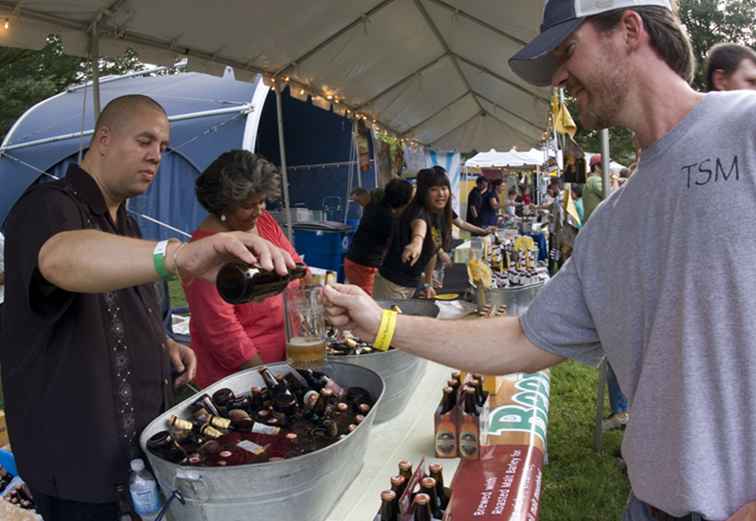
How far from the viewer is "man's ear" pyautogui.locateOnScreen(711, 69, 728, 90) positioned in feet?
8.18

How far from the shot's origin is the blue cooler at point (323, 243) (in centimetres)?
882

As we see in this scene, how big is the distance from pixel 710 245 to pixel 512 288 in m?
2.75

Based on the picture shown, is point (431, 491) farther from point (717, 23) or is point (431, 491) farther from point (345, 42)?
point (717, 23)

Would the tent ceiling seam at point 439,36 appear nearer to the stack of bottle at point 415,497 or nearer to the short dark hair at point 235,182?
the short dark hair at point 235,182

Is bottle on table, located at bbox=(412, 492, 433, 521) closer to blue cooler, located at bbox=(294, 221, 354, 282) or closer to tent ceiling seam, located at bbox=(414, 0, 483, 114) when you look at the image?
tent ceiling seam, located at bbox=(414, 0, 483, 114)

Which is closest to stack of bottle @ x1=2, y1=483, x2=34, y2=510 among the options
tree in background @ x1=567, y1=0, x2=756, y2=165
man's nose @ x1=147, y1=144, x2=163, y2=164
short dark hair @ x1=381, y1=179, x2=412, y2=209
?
man's nose @ x1=147, y1=144, x2=163, y2=164

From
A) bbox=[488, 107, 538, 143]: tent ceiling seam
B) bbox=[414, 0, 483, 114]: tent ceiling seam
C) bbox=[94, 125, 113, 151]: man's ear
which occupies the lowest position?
bbox=[94, 125, 113, 151]: man's ear

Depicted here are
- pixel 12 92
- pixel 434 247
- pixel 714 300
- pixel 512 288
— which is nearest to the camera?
pixel 714 300

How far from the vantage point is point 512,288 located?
383 centimetres

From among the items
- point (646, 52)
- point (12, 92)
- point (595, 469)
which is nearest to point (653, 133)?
point (646, 52)

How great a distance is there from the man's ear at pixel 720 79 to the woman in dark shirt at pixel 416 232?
2529mm

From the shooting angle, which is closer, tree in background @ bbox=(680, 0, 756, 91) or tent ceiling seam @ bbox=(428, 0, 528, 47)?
tent ceiling seam @ bbox=(428, 0, 528, 47)

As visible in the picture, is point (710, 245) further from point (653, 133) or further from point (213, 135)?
point (213, 135)

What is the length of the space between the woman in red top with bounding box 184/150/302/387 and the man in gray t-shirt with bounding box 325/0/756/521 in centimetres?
128
